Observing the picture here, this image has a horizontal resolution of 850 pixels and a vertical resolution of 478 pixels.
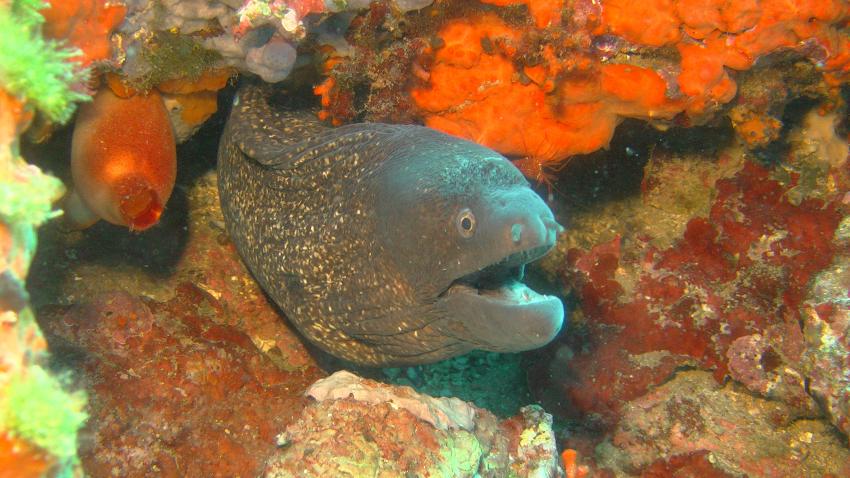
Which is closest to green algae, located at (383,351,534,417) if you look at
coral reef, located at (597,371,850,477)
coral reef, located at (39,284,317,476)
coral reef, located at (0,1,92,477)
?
coral reef, located at (597,371,850,477)

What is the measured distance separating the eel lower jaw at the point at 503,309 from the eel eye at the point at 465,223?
10.3 inches

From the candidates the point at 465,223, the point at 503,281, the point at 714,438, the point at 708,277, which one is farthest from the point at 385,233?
the point at 714,438

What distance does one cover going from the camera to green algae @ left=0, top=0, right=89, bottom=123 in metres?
1.49

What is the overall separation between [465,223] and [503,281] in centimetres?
49

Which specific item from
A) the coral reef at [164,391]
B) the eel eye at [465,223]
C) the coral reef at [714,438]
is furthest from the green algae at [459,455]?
the coral reef at [714,438]

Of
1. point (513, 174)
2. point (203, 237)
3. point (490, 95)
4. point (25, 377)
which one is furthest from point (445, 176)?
point (203, 237)

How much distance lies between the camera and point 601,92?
323cm

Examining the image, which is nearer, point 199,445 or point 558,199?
point 199,445

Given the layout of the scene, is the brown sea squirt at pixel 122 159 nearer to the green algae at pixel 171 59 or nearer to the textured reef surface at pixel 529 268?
the textured reef surface at pixel 529 268

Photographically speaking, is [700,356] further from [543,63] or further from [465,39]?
[465,39]

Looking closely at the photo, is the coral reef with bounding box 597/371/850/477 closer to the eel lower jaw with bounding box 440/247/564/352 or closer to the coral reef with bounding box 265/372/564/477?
the coral reef with bounding box 265/372/564/477

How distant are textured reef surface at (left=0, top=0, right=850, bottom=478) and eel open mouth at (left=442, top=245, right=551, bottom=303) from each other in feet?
1.98

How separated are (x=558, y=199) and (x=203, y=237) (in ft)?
9.89

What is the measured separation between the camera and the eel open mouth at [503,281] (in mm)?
2676
